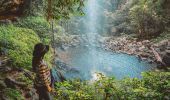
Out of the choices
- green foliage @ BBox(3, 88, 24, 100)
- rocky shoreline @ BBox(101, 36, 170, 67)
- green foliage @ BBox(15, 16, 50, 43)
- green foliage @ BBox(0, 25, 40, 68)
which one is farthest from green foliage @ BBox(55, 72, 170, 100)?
rocky shoreline @ BBox(101, 36, 170, 67)

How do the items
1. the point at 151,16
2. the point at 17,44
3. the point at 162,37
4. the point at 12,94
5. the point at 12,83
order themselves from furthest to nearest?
the point at 151,16, the point at 162,37, the point at 17,44, the point at 12,83, the point at 12,94

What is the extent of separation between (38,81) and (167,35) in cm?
2079

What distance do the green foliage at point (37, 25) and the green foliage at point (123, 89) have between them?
9.17m

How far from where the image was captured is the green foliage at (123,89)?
6.54 m

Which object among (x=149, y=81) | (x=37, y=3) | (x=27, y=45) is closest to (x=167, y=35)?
(x=37, y=3)

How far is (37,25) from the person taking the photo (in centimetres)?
1683

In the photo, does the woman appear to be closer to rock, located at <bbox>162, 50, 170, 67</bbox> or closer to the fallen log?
the fallen log

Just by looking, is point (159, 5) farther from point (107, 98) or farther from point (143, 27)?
point (107, 98)

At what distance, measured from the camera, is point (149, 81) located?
276 inches

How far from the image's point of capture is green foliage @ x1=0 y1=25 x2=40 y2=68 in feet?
35.2

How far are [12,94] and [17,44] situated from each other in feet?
14.2

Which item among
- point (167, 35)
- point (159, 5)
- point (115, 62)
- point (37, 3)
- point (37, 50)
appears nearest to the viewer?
point (37, 50)

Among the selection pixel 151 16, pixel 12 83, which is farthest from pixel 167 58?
pixel 151 16

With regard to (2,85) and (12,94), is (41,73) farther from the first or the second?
(2,85)
